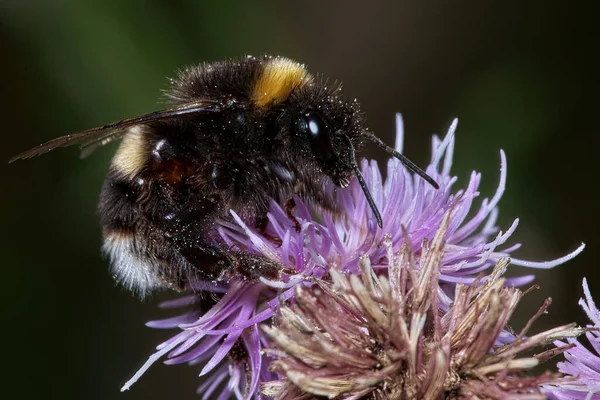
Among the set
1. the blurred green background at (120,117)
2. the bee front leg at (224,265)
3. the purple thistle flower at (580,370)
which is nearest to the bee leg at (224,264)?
the bee front leg at (224,265)

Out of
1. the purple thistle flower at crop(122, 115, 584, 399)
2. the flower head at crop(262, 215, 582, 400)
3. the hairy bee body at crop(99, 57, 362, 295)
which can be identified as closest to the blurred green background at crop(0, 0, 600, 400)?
the purple thistle flower at crop(122, 115, 584, 399)

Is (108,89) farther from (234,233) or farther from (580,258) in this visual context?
(580,258)

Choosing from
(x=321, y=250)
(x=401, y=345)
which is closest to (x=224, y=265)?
(x=321, y=250)

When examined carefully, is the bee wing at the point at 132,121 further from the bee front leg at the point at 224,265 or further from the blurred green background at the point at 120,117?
the blurred green background at the point at 120,117

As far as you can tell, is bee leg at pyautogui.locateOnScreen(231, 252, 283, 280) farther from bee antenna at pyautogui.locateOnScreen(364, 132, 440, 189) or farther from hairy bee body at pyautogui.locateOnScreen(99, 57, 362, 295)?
bee antenna at pyautogui.locateOnScreen(364, 132, 440, 189)

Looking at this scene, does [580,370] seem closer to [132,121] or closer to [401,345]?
[401,345]
